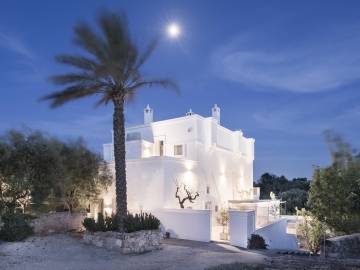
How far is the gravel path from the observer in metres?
8.42

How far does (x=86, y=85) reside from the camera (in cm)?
1255

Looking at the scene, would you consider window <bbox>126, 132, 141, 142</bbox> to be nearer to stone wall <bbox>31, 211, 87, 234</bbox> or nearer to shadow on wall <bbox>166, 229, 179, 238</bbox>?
stone wall <bbox>31, 211, 87, 234</bbox>

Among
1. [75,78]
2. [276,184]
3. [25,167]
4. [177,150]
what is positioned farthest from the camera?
[276,184]

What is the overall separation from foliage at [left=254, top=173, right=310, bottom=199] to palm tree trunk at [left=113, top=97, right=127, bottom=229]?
3368 centimetres

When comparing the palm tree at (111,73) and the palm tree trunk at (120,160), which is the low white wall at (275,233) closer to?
the palm tree trunk at (120,160)

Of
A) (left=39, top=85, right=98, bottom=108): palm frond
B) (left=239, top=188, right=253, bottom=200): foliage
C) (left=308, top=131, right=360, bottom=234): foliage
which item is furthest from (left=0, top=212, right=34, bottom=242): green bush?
(left=239, top=188, right=253, bottom=200): foliage

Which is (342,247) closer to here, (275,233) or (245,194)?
(275,233)

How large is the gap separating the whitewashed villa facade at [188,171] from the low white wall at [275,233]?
190cm

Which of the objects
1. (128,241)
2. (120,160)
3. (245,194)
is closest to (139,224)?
(128,241)

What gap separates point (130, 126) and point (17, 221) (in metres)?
13.9

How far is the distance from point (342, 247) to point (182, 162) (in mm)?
11925

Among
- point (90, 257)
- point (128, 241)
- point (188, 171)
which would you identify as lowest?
point (90, 257)

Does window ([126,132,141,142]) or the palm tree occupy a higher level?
the palm tree

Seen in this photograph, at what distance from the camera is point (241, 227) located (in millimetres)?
14344
